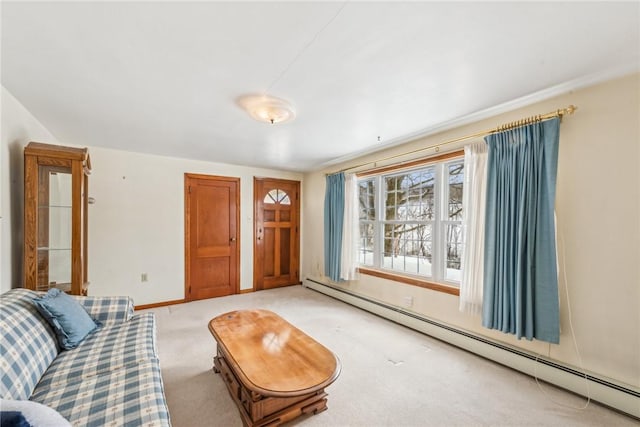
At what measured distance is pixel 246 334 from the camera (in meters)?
2.04

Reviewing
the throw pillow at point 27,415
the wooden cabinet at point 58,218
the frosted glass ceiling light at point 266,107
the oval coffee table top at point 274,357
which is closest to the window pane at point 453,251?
the oval coffee table top at point 274,357

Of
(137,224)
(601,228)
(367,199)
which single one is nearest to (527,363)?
(601,228)

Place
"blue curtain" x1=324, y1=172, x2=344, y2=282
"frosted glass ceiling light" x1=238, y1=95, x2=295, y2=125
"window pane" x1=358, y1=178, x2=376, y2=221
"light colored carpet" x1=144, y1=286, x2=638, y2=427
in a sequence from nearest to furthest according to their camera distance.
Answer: "light colored carpet" x1=144, y1=286, x2=638, y2=427
"frosted glass ceiling light" x1=238, y1=95, x2=295, y2=125
"window pane" x1=358, y1=178, x2=376, y2=221
"blue curtain" x1=324, y1=172, x2=344, y2=282

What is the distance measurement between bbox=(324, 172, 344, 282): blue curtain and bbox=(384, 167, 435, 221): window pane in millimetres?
777

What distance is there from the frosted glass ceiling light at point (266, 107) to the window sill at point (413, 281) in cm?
227

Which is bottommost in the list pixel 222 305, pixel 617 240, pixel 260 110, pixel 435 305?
pixel 222 305

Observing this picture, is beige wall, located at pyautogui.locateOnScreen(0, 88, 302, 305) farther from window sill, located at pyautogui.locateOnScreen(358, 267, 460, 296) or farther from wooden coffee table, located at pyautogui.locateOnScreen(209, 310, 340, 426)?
window sill, located at pyautogui.locateOnScreen(358, 267, 460, 296)

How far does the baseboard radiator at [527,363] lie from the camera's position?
5.76ft

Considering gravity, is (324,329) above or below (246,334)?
below

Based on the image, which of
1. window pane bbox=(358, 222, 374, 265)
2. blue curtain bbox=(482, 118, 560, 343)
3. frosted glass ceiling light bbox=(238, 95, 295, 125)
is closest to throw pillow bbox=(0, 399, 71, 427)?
→ frosted glass ceiling light bbox=(238, 95, 295, 125)

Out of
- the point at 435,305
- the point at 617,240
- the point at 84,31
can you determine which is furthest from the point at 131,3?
the point at 435,305

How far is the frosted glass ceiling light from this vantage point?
6.93 feet

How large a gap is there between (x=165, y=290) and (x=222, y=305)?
0.87 metres

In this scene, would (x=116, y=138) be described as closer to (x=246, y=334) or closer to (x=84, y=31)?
(x=84, y=31)
